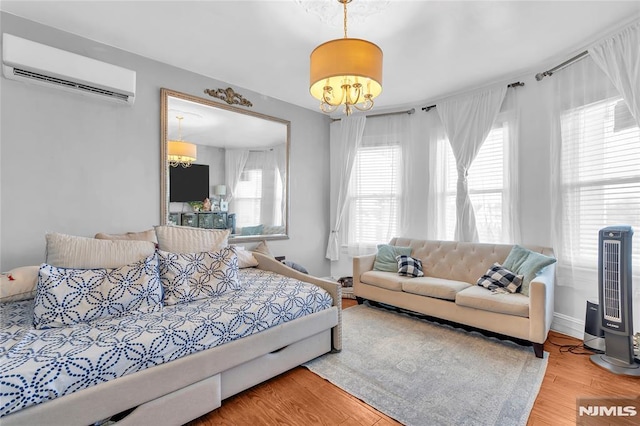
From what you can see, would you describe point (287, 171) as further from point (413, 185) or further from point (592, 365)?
point (592, 365)

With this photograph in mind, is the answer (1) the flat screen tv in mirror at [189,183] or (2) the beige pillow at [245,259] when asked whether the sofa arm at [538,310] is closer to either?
(2) the beige pillow at [245,259]

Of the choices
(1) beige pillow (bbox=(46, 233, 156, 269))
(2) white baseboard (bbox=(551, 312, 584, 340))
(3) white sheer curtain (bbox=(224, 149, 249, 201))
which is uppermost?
(3) white sheer curtain (bbox=(224, 149, 249, 201))

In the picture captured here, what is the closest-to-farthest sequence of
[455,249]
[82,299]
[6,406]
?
1. [6,406]
2. [82,299]
3. [455,249]

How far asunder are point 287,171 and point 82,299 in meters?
2.77

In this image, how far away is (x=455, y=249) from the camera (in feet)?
11.5

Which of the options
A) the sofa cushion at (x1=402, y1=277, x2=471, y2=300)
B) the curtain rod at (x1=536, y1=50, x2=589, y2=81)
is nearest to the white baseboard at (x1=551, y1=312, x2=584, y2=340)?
the sofa cushion at (x1=402, y1=277, x2=471, y2=300)

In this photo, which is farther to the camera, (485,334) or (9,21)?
(485,334)

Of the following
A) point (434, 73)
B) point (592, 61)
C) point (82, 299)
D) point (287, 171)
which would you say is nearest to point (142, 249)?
point (82, 299)

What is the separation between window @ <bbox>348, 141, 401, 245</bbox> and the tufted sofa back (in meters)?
0.67

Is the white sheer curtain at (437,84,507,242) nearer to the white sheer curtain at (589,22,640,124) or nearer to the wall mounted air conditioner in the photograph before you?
the white sheer curtain at (589,22,640,124)

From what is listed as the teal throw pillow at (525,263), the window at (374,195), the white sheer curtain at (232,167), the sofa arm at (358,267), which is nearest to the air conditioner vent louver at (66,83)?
the white sheer curtain at (232,167)

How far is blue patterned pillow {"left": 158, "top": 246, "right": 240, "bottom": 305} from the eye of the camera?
207 cm

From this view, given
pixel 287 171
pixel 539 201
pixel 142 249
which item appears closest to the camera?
pixel 142 249

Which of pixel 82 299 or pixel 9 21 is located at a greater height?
pixel 9 21
